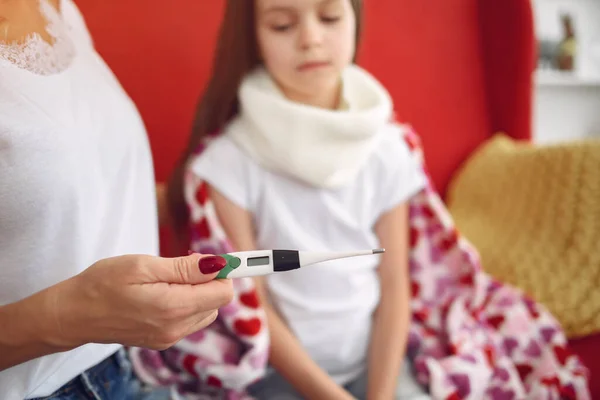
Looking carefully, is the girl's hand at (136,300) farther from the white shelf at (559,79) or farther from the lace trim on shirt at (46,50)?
the white shelf at (559,79)

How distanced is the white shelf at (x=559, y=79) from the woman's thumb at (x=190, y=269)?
1.52 m

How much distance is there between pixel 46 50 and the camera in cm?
38

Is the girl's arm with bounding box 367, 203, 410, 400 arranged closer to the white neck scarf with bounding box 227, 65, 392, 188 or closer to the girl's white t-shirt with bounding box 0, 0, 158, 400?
the white neck scarf with bounding box 227, 65, 392, 188

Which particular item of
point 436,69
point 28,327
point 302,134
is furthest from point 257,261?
point 436,69

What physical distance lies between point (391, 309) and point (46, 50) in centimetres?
52

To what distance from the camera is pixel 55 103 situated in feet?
1.24

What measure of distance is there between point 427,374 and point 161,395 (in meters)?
0.34

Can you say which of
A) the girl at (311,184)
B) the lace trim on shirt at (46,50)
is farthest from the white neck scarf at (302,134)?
the lace trim on shirt at (46,50)

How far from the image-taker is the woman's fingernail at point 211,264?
1.00ft

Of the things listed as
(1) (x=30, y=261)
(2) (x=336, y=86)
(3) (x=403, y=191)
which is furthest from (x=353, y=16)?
(1) (x=30, y=261)

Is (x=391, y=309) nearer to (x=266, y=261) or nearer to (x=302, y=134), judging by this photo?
(x=302, y=134)

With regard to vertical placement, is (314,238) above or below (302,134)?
below

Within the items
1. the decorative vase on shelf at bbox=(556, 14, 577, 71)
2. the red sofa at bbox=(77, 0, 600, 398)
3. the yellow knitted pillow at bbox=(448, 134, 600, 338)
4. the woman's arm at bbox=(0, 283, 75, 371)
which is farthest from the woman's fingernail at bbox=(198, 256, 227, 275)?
the decorative vase on shelf at bbox=(556, 14, 577, 71)

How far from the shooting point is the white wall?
5.10ft
